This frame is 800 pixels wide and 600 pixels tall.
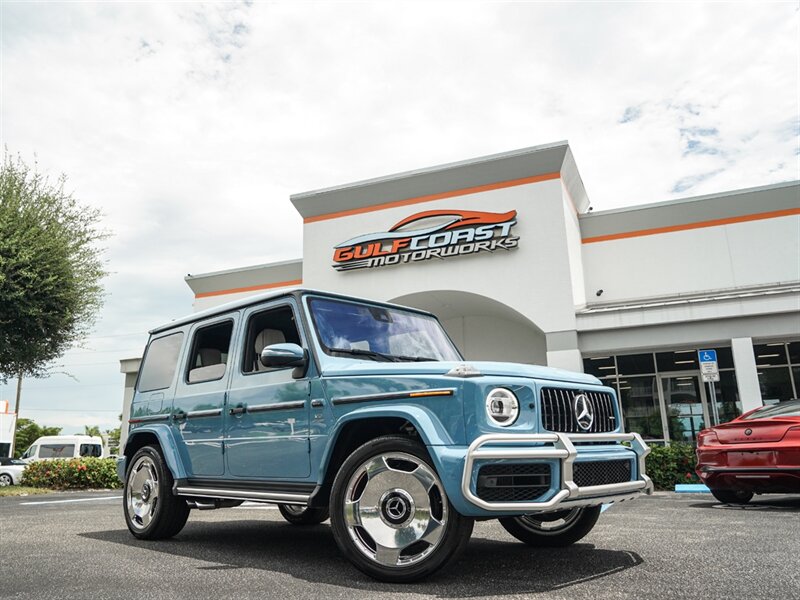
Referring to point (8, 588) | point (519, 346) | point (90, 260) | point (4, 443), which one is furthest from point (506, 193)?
point (4, 443)

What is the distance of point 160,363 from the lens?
21.4 ft

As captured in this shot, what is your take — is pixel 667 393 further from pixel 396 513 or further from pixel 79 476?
pixel 396 513

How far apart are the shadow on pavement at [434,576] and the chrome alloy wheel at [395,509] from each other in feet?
0.64

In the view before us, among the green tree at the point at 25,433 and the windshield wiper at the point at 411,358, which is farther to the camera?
the green tree at the point at 25,433

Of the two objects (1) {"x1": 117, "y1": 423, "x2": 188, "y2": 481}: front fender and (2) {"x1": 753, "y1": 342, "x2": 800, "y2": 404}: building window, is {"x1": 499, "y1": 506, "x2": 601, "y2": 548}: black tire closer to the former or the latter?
(1) {"x1": 117, "y1": 423, "x2": 188, "y2": 481}: front fender

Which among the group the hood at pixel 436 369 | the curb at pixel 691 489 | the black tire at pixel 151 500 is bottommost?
the curb at pixel 691 489

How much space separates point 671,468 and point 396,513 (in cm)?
1044

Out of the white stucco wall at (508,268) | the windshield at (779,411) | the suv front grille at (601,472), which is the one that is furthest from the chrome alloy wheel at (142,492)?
the white stucco wall at (508,268)

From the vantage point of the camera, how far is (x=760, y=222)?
18.4 m

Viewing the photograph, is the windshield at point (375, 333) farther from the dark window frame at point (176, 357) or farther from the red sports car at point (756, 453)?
the red sports car at point (756, 453)

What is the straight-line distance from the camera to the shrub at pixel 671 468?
41.2 ft

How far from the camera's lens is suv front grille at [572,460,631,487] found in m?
3.85

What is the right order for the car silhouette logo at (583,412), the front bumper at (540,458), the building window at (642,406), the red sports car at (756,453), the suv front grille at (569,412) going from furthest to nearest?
1. the building window at (642,406)
2. the red sports car at (756,453)
3. the car silhouette logo at (583,412)
4. the suv front grille at (569,412)
5. the front bumper at (540,458)

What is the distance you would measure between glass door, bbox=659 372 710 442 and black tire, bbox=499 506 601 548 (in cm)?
1577
